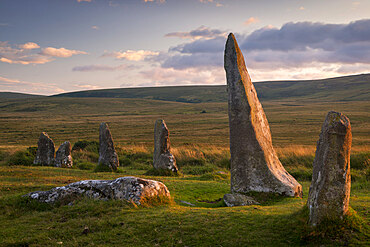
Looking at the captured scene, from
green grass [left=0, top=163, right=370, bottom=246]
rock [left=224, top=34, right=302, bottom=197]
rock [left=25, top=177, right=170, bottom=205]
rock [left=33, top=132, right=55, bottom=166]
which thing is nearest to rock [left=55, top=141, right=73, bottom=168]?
rock [left=33, top=132, right=55, bottom=166]

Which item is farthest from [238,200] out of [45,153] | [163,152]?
[45,153]

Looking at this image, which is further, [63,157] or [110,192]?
[63,157]

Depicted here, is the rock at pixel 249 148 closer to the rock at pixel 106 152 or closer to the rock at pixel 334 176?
the rock at pixel 334 176

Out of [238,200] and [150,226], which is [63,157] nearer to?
[238,200]

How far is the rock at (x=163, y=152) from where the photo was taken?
20.9m

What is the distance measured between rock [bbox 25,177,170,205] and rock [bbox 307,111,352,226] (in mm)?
5346

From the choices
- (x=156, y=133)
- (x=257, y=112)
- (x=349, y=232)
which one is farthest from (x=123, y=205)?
(x=156, y=133)

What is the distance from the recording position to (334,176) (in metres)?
6.93

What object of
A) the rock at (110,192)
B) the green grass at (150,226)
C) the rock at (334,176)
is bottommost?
the green grass at (150,226)

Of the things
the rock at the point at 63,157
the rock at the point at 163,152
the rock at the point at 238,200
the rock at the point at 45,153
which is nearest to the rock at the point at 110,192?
the rock at the point at 238,200

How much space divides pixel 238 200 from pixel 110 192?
4.93m

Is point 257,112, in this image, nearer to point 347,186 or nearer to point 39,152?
point 347,186

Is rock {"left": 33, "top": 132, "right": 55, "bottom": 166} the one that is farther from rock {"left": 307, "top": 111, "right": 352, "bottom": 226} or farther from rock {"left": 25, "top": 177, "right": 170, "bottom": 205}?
rock {"left": 307, "top": 111, "right": 352, "bottom": 226}

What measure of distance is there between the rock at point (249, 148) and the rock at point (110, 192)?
387 centimetres
